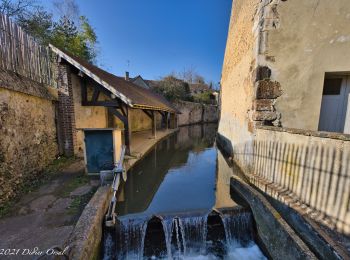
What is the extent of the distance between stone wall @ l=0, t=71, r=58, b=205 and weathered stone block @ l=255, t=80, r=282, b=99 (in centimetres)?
545

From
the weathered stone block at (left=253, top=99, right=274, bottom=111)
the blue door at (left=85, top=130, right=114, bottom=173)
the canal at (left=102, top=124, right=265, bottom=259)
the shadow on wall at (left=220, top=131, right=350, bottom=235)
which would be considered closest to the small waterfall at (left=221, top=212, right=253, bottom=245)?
the canal at (left=102, top=124, right=265, bottom=259)

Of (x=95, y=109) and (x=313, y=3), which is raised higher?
(x=313, y=3)

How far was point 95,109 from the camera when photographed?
6.94m

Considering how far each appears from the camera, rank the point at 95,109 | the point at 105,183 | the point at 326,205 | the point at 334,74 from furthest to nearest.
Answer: the point at 95,109 → the point at 334,74 → the point at 105,183 → the point at 326,205

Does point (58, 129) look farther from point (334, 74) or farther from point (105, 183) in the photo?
point (334, 74)

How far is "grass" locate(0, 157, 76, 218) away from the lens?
3.15 meters

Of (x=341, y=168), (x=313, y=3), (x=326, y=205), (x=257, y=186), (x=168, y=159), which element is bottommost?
(x=168, y=159)

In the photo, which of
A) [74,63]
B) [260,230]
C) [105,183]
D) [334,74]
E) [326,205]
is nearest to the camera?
[326,205]

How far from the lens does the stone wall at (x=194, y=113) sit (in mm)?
24814

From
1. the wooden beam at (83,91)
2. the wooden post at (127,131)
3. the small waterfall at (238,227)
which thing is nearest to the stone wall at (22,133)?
the wooden beam at (83,91)

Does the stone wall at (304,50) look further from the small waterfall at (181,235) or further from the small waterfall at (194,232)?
the small waterfall at (194,232)

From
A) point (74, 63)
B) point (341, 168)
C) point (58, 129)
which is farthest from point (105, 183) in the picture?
point (341, 168)

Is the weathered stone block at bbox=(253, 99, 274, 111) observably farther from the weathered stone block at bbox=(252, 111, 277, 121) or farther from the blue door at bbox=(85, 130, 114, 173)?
the blue door at bbox=(85, 130, 114, 173)

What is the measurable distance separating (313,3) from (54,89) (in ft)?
24.3
